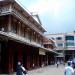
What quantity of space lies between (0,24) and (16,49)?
3470 mm

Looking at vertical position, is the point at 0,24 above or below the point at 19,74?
above

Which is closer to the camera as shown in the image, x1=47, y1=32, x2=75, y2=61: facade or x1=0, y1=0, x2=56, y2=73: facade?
x1=0, y1=0, x2=56, y2=73: facade

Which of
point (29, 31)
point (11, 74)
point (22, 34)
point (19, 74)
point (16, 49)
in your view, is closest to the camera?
point (19, 74)

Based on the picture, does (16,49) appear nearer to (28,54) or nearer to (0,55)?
(0,55)

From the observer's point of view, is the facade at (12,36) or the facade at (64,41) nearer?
the facade at (12,36)

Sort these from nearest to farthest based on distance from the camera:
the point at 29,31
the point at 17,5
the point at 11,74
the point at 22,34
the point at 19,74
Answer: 1. the point at 19,74
2. the point at 11,74
3. the point at 17,5
4. the point at 22,34
5. the point at 29,31

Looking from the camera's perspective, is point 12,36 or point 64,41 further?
point 64,41

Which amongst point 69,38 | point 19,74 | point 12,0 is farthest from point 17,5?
point 69,38

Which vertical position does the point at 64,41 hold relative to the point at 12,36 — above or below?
above

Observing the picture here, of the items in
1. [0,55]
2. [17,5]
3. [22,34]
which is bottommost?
[0,55]

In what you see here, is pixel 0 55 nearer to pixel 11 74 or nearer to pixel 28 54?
pixel 11 74

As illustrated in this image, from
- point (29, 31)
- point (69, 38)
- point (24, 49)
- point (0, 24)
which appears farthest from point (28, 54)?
point (69, 38)

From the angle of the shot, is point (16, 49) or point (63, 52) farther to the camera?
point (63, 52)

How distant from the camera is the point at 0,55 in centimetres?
2748
